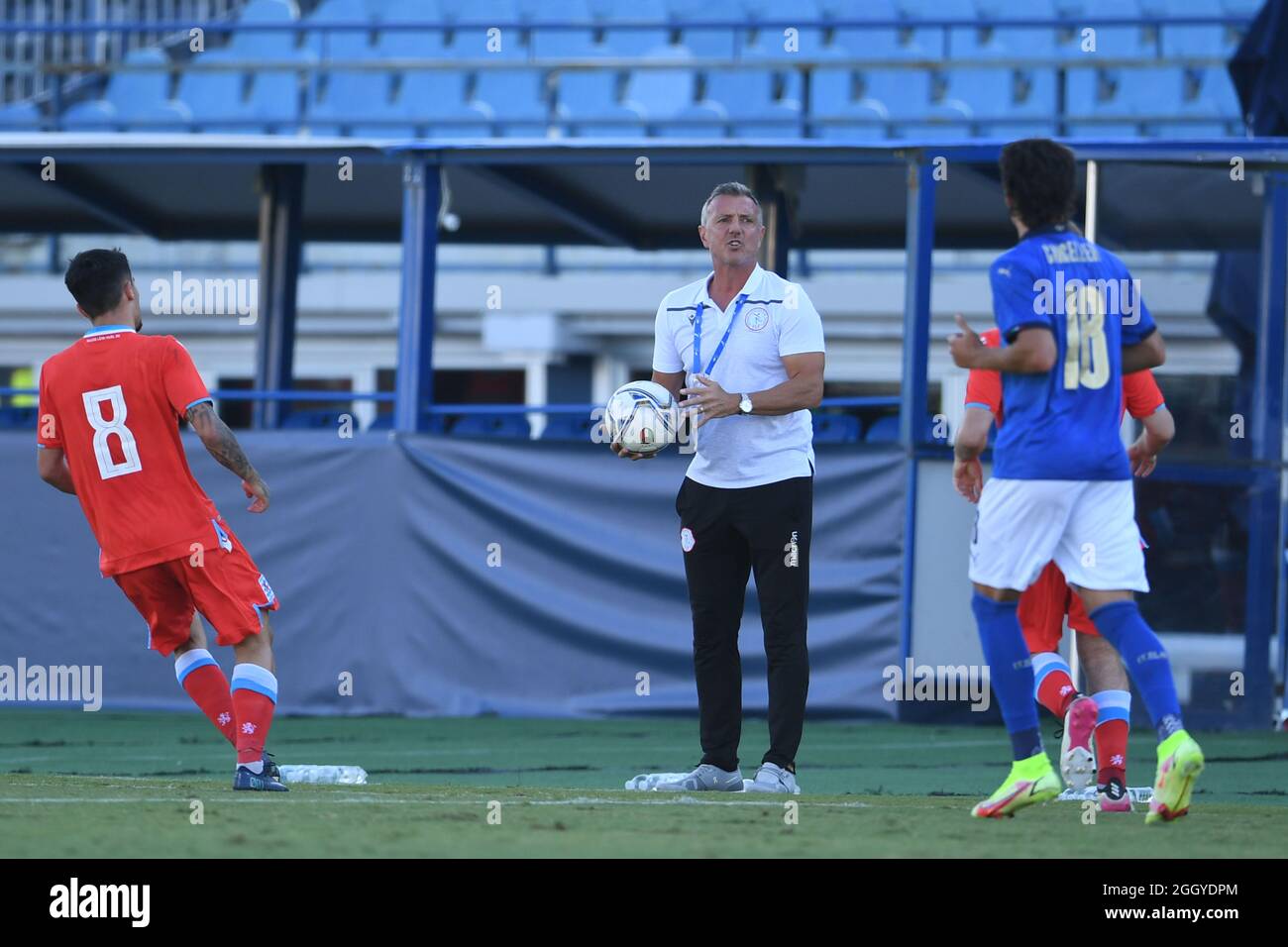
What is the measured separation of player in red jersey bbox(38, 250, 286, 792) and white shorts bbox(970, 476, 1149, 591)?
2.42m

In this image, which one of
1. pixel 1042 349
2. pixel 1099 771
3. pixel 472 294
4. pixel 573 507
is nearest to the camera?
pixel 1042 349

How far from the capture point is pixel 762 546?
6863 mm

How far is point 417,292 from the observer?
1277cm

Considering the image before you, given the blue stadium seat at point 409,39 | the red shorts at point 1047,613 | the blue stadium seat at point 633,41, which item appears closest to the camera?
the red shorts at point 1047,613

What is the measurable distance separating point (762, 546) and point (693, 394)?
585 mm

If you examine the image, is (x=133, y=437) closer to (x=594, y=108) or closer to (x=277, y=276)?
(x=277, y=276)

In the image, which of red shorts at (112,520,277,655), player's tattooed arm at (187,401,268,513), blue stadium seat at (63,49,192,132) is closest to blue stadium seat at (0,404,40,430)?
blue stadium seat at (63,49,192,132)

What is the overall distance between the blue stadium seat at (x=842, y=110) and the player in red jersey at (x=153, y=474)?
1182 cm

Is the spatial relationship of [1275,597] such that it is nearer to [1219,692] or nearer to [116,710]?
[1219,692]

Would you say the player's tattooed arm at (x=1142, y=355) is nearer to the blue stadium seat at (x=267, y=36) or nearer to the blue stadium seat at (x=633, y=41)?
the blue stadium seat at (x=633, y=41)

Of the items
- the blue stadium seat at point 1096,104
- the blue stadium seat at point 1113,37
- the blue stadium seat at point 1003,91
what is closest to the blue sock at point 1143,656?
the blue stadium seat at point 1096,104

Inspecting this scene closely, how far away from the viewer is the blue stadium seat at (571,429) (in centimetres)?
1271

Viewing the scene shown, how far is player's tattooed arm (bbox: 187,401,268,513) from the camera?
6.46 meters
